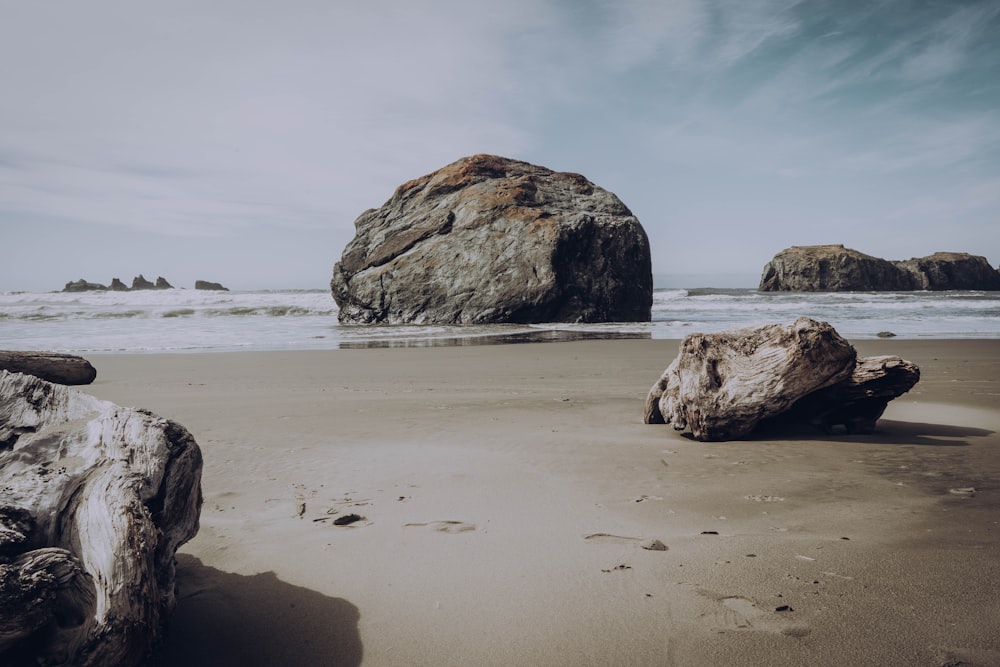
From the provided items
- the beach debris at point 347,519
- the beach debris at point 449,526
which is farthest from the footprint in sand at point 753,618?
the beach debris at point 347,519

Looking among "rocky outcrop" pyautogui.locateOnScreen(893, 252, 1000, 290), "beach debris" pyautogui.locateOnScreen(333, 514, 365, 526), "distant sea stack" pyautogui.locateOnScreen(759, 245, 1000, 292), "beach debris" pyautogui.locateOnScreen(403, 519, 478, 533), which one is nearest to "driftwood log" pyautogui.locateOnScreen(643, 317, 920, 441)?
"beach debris" pyautogui.locateOnScreen(403, 519, 478, 533)

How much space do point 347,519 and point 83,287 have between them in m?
49.2

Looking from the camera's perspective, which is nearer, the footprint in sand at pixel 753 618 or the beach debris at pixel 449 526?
the footprint in sand at pixel 753 618

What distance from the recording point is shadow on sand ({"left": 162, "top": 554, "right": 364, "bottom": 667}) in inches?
68.4

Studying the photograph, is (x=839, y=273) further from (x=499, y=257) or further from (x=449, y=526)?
(x=449, y=526)

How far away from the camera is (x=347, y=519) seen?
2748 mm

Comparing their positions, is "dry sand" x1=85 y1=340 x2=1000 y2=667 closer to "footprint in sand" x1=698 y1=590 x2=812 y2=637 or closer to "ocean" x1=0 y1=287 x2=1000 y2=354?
"footprint in sand" x1=698 y1=590 x2=812 y2=637

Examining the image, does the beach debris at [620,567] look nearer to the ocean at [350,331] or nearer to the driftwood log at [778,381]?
the driftwood log at [778,381]

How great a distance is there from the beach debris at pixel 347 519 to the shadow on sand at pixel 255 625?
0.49 m

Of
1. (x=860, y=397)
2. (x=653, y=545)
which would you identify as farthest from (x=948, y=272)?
(x=653, y=545)

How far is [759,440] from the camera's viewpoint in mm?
4219

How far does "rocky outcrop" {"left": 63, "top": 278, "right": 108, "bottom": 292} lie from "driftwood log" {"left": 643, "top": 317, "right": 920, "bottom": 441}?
4637cm

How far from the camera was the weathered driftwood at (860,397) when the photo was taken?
4239 millimetres

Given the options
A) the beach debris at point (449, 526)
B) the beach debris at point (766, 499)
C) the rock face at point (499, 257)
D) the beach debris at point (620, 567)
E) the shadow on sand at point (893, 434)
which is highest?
the rock face at point (499, 257)
